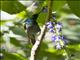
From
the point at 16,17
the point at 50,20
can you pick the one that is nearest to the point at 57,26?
the point at 50,20

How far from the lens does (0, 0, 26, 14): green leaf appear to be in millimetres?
379

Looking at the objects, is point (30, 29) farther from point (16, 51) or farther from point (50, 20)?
point (16, 51)

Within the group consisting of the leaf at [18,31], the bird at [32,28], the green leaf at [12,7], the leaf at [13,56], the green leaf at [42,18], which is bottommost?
the leaf at [13,56]

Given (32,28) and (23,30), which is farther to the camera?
(23,30)

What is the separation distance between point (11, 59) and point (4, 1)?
17 centimetres

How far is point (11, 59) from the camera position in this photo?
550 millimetres

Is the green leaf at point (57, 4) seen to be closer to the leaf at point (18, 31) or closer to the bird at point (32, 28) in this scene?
the bird at point (32, 28)

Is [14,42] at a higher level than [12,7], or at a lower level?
lower

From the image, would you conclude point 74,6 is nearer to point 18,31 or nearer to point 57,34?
point 57,34

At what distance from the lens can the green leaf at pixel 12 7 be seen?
1.24 feet

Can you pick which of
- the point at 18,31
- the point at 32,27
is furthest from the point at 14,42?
the point at 32,27

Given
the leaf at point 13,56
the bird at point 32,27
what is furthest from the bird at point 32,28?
the leaf at point 13,56

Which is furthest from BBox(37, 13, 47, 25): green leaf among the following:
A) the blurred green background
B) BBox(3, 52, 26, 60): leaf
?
BBox(3, 52, 26, 60): leaf

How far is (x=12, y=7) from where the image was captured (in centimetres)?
38
